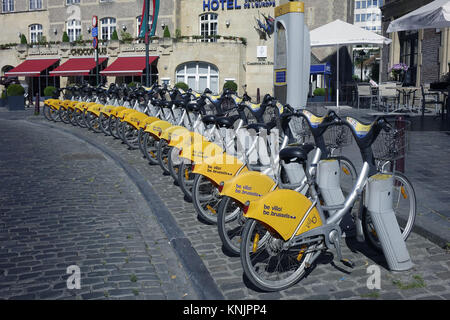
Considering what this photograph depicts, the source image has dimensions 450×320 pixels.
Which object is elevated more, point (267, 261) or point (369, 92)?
point (369, 92)

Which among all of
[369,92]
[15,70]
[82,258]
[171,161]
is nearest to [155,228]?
[82,258]

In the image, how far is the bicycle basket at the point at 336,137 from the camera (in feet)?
14.7

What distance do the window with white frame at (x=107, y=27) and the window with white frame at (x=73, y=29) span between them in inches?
88.0

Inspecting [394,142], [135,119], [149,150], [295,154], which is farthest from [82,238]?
[135,119]

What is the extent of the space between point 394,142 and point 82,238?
306 cm

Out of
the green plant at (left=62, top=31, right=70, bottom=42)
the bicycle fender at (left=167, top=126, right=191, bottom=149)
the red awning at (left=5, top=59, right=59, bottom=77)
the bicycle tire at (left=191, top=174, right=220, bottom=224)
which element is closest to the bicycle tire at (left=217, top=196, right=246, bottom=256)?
the bicycle tire at (left=191, top=174, right=220, bottom=224)

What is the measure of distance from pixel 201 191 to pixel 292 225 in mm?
1804

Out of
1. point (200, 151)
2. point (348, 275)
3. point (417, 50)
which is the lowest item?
point (348, 275)

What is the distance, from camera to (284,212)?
11.2ft

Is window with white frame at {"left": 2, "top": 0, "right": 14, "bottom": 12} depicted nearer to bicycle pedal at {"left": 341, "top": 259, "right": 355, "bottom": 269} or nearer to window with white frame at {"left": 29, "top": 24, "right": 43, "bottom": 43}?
window with white frame at {"left": 29, "top": 24, "right": 43, "bottom": 43}

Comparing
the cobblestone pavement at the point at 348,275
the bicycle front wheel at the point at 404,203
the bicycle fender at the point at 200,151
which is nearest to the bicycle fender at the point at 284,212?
the cobblestone pavement at the point at 348,275

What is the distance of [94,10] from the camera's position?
38.5 m

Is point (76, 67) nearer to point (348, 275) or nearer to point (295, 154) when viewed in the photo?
point (295, 154)
